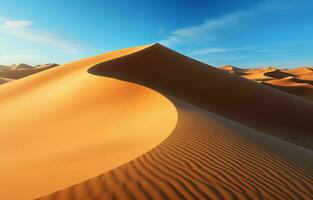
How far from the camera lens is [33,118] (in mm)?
10703

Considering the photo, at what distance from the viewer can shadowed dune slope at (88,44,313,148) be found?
13.7m

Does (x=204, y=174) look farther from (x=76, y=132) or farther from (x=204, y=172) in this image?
(x=76, y=132)

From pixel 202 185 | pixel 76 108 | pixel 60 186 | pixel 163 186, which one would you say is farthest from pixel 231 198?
pixel 76 108

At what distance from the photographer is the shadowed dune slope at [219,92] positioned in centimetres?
1366

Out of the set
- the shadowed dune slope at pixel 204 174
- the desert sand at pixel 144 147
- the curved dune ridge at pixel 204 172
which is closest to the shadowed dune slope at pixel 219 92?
the desert sand at pixel 144 147

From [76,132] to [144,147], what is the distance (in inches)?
145

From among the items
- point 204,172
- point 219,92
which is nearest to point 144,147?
point 204,172

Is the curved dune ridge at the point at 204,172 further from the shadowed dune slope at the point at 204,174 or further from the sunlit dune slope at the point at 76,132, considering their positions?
the sunlit dune slope at the point at 76,132

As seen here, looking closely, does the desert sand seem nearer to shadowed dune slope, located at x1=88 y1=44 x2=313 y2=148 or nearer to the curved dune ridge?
the curved dune ridge

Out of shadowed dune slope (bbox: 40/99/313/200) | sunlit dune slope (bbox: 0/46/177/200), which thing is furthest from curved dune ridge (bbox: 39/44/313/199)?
sunlit dune slope (bbox: 0/46/177/200)

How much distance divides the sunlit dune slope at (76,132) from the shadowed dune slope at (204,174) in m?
0.60

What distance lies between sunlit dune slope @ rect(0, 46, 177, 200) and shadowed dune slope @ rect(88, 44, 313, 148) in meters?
3.18

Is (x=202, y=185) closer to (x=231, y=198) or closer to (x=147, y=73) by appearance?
(x=231, y=198)

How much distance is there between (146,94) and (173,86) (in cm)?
495
